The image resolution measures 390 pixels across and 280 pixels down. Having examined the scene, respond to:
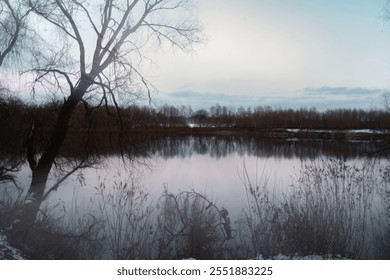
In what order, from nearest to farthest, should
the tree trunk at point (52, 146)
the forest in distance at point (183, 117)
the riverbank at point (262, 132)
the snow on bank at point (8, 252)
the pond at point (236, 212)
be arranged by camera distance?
the snow on bank at point (8, 252) → the pond at point (236, 212) → the tree trunk at point (52, 146) → the forest in distance at point (183, 117) → the riverbank at point (262, 132)

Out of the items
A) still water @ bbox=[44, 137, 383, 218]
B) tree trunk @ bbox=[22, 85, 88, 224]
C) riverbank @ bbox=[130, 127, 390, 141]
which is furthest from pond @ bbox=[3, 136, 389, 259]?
riverbank @ bbox=[130, 127, 390, 141]

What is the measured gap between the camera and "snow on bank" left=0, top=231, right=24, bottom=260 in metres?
4.65

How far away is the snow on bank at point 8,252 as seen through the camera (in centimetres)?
465

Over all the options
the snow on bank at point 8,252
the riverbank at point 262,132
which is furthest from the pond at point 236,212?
the snow on bank at point 8,252

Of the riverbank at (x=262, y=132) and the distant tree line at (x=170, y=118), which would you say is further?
the riverbank at (x=262, y=132)

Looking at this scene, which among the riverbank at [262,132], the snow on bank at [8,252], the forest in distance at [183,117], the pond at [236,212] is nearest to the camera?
the snow on bank at [8,252]

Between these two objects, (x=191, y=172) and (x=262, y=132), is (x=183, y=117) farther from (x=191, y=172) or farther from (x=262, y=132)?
(x=262, y=132)

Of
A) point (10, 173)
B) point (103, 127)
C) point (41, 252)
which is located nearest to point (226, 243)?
point (41, 252)

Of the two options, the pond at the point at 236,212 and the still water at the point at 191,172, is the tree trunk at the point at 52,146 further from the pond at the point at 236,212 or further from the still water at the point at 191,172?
the still water at the point at 191,172

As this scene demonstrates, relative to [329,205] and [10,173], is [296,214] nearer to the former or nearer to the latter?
[329,205]

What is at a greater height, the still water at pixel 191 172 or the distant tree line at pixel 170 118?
the distant tree line at pixel 170 118

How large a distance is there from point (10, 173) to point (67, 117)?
15.0 ft

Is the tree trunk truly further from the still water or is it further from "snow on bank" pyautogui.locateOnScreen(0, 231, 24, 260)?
"snow on bank" pyautogui.locateOnScreen(0, 231, 24, 260)
